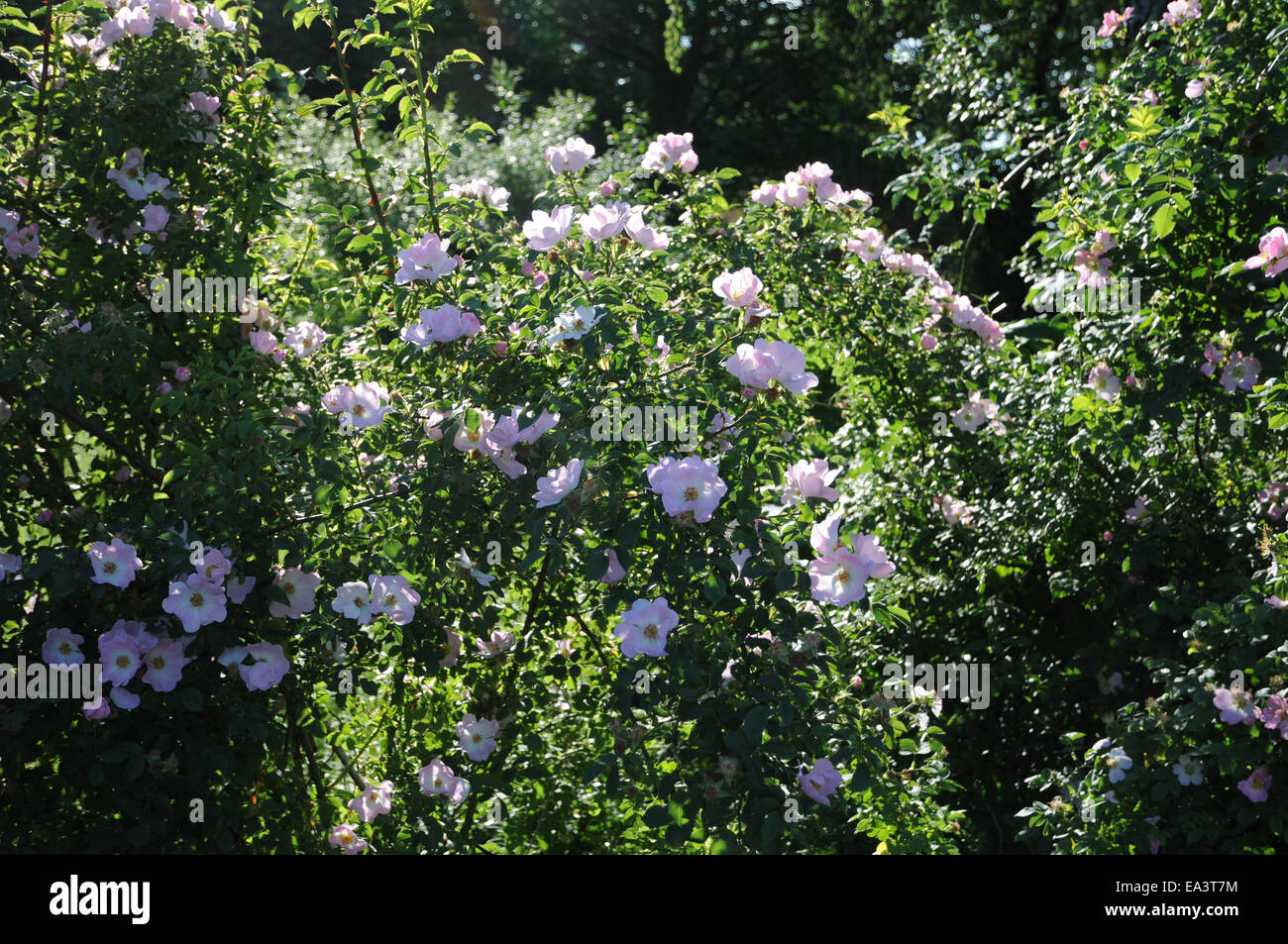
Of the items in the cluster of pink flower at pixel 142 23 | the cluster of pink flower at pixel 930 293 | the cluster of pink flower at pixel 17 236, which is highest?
the cluster of pink flower at pixel 142 23

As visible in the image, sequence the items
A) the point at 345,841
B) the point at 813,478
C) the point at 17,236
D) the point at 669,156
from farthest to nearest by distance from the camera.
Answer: the point at 669,156, the point at 17,236, the point at 345,841, the point at 813,478

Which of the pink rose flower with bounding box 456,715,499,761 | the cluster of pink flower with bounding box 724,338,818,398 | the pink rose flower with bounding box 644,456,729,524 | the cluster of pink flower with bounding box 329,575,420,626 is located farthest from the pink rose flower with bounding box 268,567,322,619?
the cluster of pink flower with bounding box 724,338,818,398

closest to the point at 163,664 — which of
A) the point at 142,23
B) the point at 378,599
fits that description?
the point at 378,599

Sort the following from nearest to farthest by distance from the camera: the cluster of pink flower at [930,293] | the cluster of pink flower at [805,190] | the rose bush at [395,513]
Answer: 1. the rose bush at [395,513]
2. the cluster of pink flower at [805,190]
3. the cluster of pink flower at [930,293]

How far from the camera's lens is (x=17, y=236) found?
7.98 ft

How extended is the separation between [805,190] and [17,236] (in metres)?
1.92

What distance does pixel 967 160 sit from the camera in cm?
443

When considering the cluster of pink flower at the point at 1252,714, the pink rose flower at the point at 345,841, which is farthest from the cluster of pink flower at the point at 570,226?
the cluster of pink flower at the point at 1252,714

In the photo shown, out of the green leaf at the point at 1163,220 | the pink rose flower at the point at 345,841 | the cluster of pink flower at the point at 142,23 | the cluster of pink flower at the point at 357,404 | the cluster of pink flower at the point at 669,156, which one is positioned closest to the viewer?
the cluster of pink flower at the point at 357,404

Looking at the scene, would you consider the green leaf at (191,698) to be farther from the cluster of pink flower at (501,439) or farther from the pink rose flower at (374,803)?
the cluster of pink flower at (501,439)

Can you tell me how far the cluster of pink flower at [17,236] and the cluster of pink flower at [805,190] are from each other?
1.85 metres

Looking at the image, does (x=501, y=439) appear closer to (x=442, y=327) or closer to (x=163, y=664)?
(x=442, y=327)

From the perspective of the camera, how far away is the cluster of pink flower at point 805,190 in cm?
300
